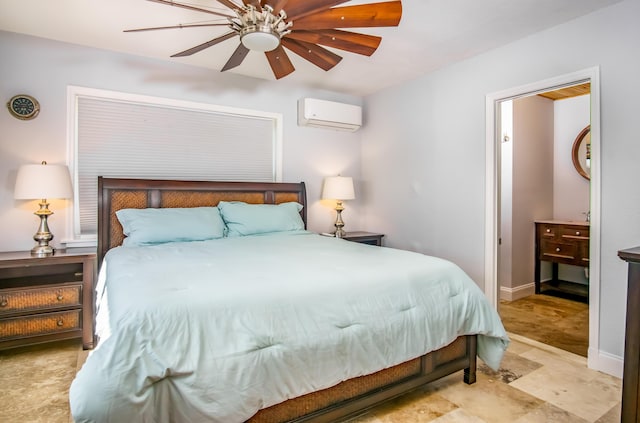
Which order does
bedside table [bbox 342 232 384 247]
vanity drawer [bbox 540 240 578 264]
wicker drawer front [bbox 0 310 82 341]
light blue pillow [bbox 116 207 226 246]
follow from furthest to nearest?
bedside table [bbox 342 232 384 247] → vanity drawer [bbox 540 240 578 264] → light blue pillow [bbox 116 207 226 246] → wicker drawer front [bbox 0 310 82 341]

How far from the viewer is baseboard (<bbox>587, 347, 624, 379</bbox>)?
2.37m

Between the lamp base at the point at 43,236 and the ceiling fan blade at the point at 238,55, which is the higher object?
the ceiling fan blade at the point at 238,55

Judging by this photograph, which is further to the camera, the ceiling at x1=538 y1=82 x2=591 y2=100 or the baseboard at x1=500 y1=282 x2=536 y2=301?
the baseboard at x1=500 y1=282 x2=536 y2=301

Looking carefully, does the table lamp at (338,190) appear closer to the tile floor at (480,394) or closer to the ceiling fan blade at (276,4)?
the tile floor at (480,394)

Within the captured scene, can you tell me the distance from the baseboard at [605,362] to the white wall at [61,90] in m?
3.22

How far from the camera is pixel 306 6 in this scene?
1804mm

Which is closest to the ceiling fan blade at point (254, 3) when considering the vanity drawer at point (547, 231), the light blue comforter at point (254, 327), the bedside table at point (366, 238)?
the light blue comforter at point (254, 327)

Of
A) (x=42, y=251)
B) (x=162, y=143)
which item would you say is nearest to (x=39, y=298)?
(x=42, y=251)

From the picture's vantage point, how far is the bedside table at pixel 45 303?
2.59m

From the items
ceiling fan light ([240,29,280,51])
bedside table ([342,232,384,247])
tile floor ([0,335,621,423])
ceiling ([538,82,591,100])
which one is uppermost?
ceiling ([538,82,591,100])

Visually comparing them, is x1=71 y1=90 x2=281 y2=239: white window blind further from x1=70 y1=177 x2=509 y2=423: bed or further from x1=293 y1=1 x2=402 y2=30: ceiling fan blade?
x1=293 y1=1 x2=402 y2=30: ceiling fan blade

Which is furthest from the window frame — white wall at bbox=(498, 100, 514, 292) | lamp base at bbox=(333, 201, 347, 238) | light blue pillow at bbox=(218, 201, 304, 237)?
white wall at bbox=(498, 100, 514, 292)

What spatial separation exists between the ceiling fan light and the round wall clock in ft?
7.14

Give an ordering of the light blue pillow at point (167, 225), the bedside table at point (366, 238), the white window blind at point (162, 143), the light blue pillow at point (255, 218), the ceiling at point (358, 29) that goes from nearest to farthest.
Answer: the ceiling at point (358, 29) → the light blue pillow at point (167, 225) → the white window blind at point (162, 143) → the light blue pillow at point (255, 218) → the bedside table at point (366, 238)
